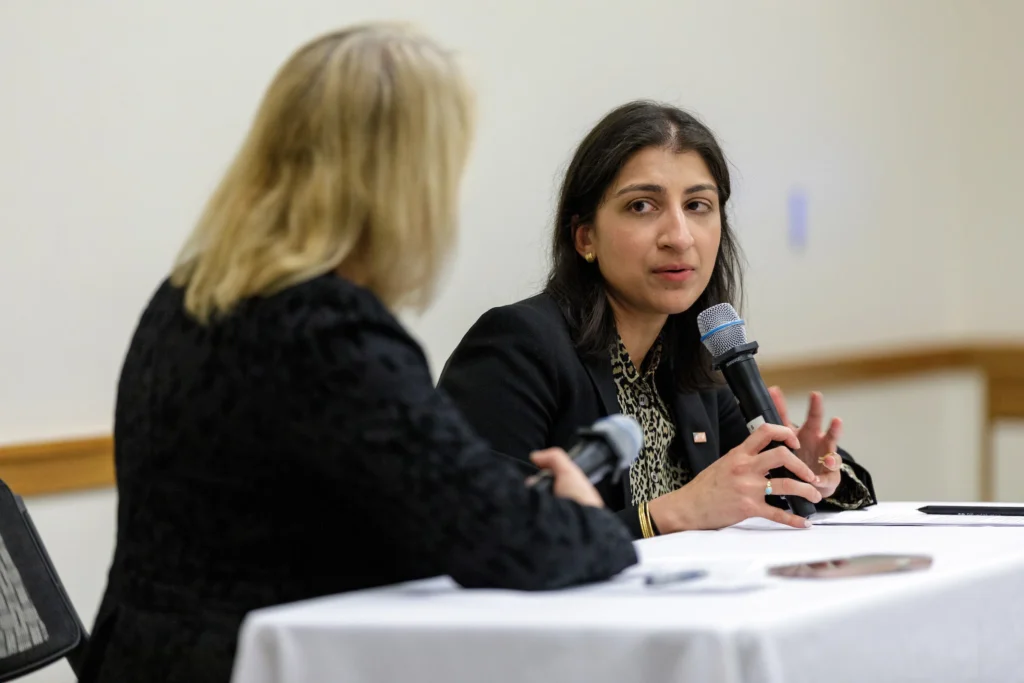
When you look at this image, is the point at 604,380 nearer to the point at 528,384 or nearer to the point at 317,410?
the point at 528,384

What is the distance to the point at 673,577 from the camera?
4.73ft

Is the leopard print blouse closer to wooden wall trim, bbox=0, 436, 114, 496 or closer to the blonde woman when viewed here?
the blonde woman

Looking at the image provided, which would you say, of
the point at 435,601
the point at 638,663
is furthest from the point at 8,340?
the point at 638,663

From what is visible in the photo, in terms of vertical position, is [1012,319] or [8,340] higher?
[8,340]

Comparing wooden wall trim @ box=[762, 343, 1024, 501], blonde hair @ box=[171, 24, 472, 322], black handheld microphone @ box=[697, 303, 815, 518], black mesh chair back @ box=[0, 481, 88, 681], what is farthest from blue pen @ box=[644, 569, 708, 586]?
wooden wall trim @ box=[762, 343, 1024, 501]

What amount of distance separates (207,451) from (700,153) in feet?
4.56

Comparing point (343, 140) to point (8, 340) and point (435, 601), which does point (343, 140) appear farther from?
point (8, 340)

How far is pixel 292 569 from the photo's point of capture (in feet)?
4.68

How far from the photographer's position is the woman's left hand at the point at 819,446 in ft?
7.27

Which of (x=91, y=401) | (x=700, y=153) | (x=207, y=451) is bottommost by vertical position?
(x=91, y=401)

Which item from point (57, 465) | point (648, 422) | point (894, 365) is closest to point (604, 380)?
point (648, 422)

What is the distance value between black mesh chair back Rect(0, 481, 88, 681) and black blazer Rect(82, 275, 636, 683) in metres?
0.38

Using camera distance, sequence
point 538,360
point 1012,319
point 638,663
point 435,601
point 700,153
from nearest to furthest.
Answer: point 638,663 < point 435,601 < point 538,360 < point 700,153 < point 1012,319

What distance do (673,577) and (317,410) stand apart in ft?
1.41
